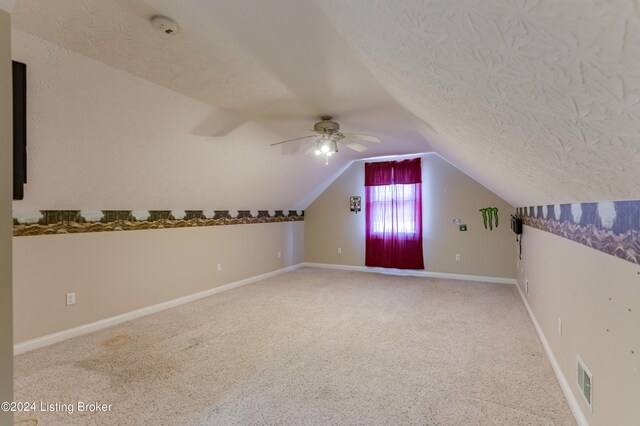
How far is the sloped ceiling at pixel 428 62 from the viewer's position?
23.6 inches

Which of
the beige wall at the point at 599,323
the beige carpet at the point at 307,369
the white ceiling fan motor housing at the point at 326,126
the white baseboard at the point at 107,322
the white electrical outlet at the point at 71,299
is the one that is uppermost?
the white ceiling fan motor housing at the point at 326,126

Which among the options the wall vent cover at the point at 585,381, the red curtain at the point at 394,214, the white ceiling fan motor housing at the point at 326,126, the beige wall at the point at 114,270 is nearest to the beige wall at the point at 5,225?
the beige wall at the point at 114,270

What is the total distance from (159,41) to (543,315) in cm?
389

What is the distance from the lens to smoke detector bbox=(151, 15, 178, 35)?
5.85 feet

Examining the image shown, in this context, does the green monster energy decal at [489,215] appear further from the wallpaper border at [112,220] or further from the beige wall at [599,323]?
the wallpaper border at [112,220]

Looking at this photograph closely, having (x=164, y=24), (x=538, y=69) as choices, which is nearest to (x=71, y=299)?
(x=164, y=24)

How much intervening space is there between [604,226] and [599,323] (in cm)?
51

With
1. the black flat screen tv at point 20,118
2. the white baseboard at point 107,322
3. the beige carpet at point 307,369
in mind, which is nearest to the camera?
the beige carpet at point 307,369

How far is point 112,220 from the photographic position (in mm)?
3553

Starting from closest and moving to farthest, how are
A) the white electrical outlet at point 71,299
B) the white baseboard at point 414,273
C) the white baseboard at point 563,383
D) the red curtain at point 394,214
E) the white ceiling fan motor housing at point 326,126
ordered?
the white baseboard at point 563,383 → the white electrical outlet at point 71,299 → the white ceiling fan motor housing at point 326,126 → the white baseboard at point 414,273 → the red curtain at point 394,214

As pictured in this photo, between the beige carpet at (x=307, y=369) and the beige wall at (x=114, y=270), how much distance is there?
0.30m

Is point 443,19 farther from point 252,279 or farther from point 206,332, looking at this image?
point 252,279

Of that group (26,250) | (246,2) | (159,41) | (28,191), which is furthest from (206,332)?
(246,2)

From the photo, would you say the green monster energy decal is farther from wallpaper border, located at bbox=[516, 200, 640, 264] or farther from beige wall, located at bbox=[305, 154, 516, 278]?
wallpaper border, located at bbox=[516, 200, 640, 264]
